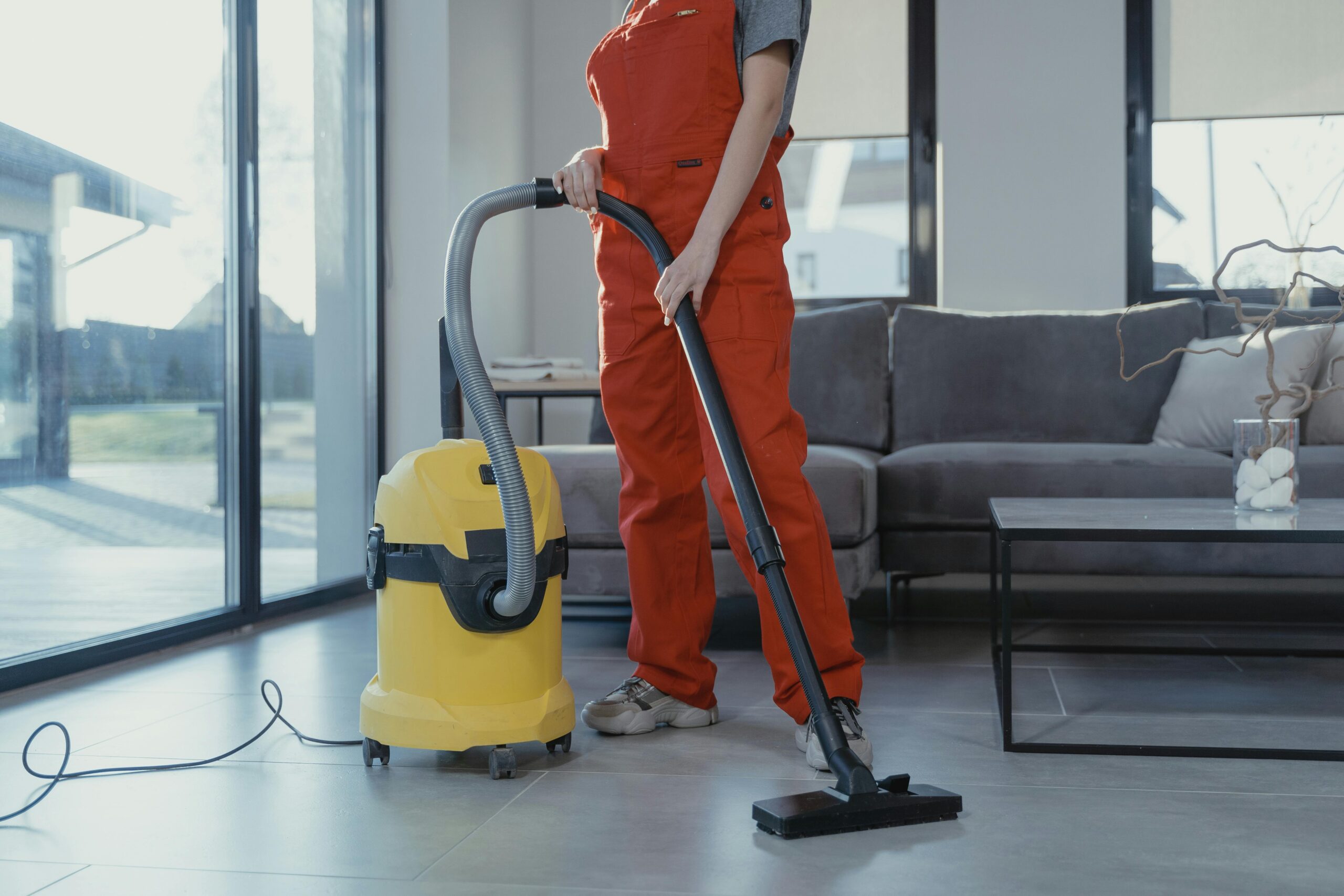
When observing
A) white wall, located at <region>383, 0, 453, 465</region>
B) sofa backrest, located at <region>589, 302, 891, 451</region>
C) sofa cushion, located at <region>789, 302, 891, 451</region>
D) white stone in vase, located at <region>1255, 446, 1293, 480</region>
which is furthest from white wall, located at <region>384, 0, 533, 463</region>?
white stone in vase, located at <region>1255, 446, 1293, 480</region>

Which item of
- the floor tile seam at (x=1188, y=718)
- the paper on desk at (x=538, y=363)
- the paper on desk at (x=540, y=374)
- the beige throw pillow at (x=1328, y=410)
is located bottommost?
the floor tile seam at (x=1188, y=718)

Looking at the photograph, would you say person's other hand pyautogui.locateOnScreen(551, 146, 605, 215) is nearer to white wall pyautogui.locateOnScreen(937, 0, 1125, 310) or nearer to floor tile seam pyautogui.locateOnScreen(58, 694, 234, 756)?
floor tile seam pyautogui.locateOnScreen(58, 694, 234, 756)

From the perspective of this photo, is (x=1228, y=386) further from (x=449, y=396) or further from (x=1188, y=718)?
(x=449, y=396)

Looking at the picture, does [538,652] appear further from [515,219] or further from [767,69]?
[515,219]

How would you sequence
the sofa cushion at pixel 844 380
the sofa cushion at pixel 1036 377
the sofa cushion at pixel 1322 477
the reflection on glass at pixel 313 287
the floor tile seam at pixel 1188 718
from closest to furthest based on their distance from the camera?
the floor tile seam at pixel 1188 718, the sofa cushion at pixel 1322 477, the reflection on glass at pixel 313 287, the sofa cushion at pixel 1036 377, the sofa cushion at pixel 844 380

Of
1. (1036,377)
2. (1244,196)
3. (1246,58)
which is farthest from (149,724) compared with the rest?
(1246,58)

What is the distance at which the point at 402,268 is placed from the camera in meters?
3.47

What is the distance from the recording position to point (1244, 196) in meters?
3.83

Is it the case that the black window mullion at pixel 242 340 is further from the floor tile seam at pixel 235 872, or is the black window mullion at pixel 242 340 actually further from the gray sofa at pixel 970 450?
the floor tile seam at pixel 235 872

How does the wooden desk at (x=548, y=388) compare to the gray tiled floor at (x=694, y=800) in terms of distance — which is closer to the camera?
the gray tiled floor at (x=694, y=800)

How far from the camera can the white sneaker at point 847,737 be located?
1.44m

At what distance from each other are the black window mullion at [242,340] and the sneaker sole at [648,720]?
133cm

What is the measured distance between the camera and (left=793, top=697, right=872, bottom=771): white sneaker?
56.5 inches

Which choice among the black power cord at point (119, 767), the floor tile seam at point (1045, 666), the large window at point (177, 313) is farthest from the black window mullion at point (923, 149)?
the black power cord at point (119, 767)
